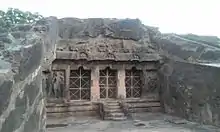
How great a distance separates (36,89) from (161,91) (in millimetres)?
6057

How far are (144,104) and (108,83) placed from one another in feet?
4.87

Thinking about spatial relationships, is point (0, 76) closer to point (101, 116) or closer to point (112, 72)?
point (101, 116)

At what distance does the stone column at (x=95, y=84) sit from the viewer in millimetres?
9250

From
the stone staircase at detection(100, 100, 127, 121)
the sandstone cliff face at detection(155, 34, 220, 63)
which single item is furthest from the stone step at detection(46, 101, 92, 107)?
the sandstone cliff face at detection(155, 34, 220, 63)

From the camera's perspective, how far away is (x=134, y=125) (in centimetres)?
736

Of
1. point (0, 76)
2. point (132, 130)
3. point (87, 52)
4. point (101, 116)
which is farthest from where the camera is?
point (87, 52)

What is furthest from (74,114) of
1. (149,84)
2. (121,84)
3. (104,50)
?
(149,84)

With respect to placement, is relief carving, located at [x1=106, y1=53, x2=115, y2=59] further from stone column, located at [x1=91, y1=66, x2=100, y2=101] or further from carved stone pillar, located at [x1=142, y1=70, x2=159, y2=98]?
carved stone pillar, located at [x1=142, y1=70, x2=159, y2=98]

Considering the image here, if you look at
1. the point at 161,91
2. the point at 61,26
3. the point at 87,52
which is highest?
the point at 61,26

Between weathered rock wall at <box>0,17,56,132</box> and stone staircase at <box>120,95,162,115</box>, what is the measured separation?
4.71 m

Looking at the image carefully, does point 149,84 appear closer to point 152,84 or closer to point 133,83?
point 152,84

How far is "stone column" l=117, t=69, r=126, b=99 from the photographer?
945 centimetres

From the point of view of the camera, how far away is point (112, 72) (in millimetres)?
9742

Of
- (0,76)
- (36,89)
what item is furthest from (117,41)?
(0,76)
